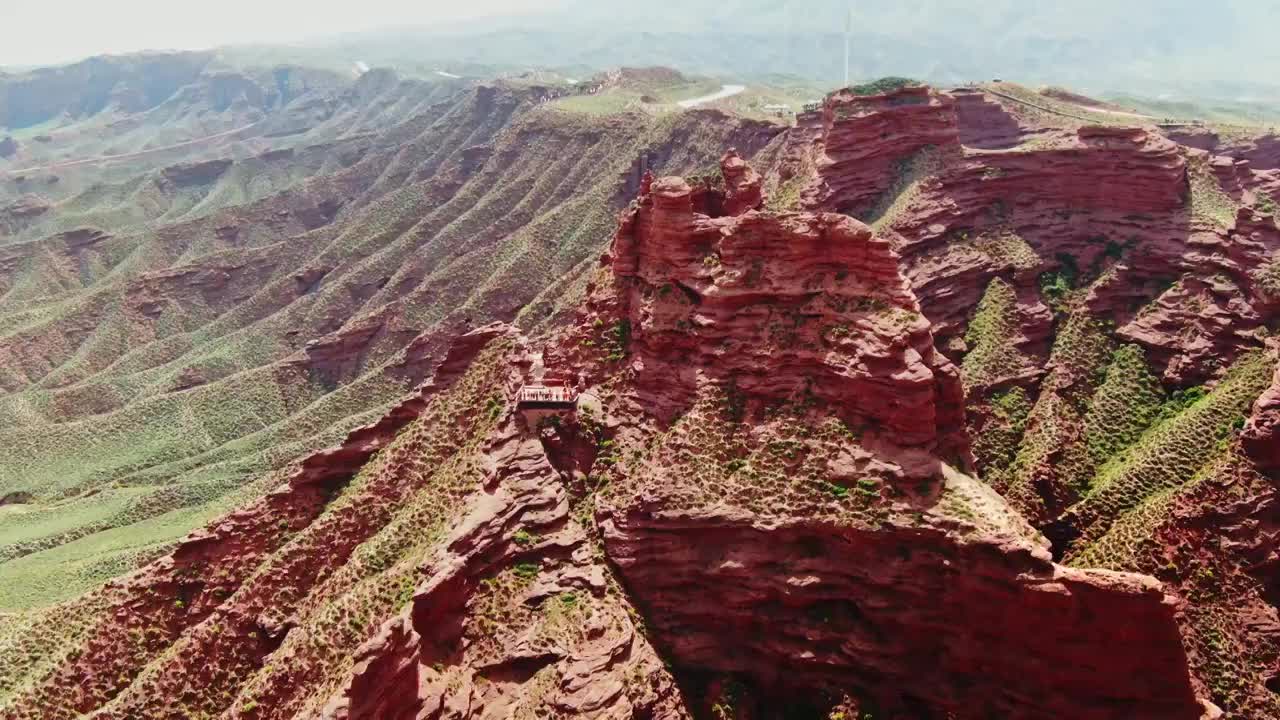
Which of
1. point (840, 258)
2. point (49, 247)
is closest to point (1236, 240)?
point (840, 258)

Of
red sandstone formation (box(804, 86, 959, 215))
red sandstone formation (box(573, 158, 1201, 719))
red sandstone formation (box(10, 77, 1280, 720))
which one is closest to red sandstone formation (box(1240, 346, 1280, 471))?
red sandstone formation (box(10, 77, 1280, 720))

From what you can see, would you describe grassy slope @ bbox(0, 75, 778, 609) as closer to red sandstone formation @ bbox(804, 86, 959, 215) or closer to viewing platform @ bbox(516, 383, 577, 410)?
viewing platform @ bbox(516, 383, 577, 410)

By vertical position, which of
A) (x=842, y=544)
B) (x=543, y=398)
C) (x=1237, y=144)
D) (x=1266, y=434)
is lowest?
(x=842, y=544)


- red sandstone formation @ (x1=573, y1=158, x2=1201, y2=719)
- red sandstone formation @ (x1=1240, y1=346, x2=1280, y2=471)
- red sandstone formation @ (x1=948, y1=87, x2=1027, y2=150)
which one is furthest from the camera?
red sandstone formation @ (x1=948, y1=87, x2=1027, y2=150)

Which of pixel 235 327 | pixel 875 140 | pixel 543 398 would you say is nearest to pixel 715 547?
pixel 543 398

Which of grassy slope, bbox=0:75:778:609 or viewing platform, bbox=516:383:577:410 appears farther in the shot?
grassy slope, bbox=0:75:778:609

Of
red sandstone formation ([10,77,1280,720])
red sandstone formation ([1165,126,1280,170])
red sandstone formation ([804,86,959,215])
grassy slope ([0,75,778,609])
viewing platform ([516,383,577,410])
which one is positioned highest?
red sandstone formation ([804,86,959,215])

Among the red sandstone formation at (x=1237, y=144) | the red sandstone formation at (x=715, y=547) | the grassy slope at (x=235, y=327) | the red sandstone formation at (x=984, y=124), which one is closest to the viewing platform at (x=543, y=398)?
the red sandstone formation at (x=715, y=547)

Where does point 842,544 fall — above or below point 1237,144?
below

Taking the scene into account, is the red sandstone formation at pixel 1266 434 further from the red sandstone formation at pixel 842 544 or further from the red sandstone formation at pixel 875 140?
the red sandstone formation at pixel 875 140

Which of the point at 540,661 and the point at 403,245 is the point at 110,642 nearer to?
the point at 540,661

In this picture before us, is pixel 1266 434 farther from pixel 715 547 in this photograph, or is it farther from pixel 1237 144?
pixel 1237 144
